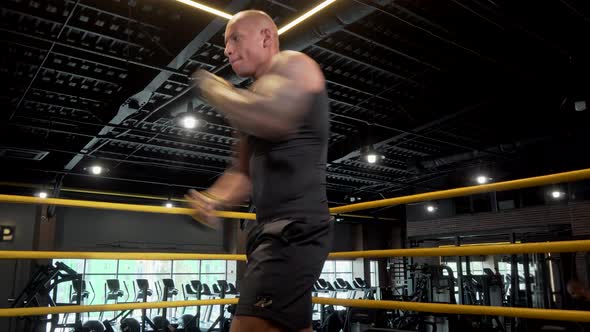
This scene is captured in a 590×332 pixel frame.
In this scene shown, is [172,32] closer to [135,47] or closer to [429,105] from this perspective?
[135,47]

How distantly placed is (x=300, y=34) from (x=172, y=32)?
157 cm

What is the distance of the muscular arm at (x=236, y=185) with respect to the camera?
138 cm

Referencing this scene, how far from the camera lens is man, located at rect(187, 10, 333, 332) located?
41.3 inches

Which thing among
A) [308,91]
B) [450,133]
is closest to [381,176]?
[450,133]

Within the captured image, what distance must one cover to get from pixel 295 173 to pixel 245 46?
371 mm

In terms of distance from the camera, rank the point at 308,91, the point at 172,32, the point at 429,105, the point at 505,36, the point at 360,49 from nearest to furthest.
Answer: the point at 308,91, the point at 172,32, the point at 505,36, the point at 360,49, the point at 429,105

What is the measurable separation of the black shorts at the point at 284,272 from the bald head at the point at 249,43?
425mm

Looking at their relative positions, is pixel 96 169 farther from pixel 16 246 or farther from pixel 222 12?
pixel 222 12

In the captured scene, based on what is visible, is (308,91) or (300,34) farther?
(300,34)

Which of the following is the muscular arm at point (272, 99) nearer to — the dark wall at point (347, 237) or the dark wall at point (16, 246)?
the dark wall at point (16, 246)

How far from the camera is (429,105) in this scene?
8.09 metres

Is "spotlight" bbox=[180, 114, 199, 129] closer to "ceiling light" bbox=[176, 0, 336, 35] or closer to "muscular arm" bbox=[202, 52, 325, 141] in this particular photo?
"ceiling light" bbox=[176, 0, 336, 35]

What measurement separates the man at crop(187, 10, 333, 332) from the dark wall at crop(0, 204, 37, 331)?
37.0ft

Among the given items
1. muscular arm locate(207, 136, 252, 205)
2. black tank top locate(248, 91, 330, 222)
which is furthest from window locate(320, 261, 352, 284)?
black tank top locate(248, 91, 330, 222)
